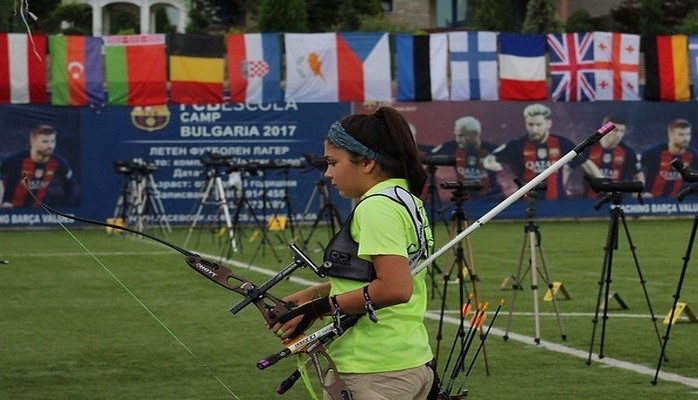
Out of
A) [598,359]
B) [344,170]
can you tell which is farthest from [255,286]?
[598,359]

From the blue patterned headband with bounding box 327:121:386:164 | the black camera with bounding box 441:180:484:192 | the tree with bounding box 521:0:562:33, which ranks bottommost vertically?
the black camera with bounding box 441:180:484:192

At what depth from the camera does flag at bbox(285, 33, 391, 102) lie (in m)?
34.2

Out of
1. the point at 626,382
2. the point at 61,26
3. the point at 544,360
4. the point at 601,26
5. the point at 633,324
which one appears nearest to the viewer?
the point at 626,382

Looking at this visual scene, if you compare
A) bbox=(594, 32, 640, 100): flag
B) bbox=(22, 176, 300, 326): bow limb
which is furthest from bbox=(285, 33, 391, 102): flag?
bbox=(22, 176, 300, 326): bow limb

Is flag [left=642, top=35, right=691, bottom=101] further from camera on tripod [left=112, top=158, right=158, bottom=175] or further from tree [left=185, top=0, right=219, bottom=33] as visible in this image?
tree [left=185, top=0, right=219, bottom=33]

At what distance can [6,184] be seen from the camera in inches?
1276

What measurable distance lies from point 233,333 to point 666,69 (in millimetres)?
23712

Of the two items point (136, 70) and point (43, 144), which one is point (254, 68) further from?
point (43, 144)

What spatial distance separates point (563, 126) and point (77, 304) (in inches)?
785

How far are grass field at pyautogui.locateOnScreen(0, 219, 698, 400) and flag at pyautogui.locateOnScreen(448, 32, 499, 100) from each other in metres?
9.89

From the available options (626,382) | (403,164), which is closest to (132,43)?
(626,382)

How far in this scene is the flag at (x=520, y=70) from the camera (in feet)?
116

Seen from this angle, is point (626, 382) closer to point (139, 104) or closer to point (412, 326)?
point (412, 326)

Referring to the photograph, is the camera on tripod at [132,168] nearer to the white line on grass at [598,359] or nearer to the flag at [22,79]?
the flag at [22,79]
